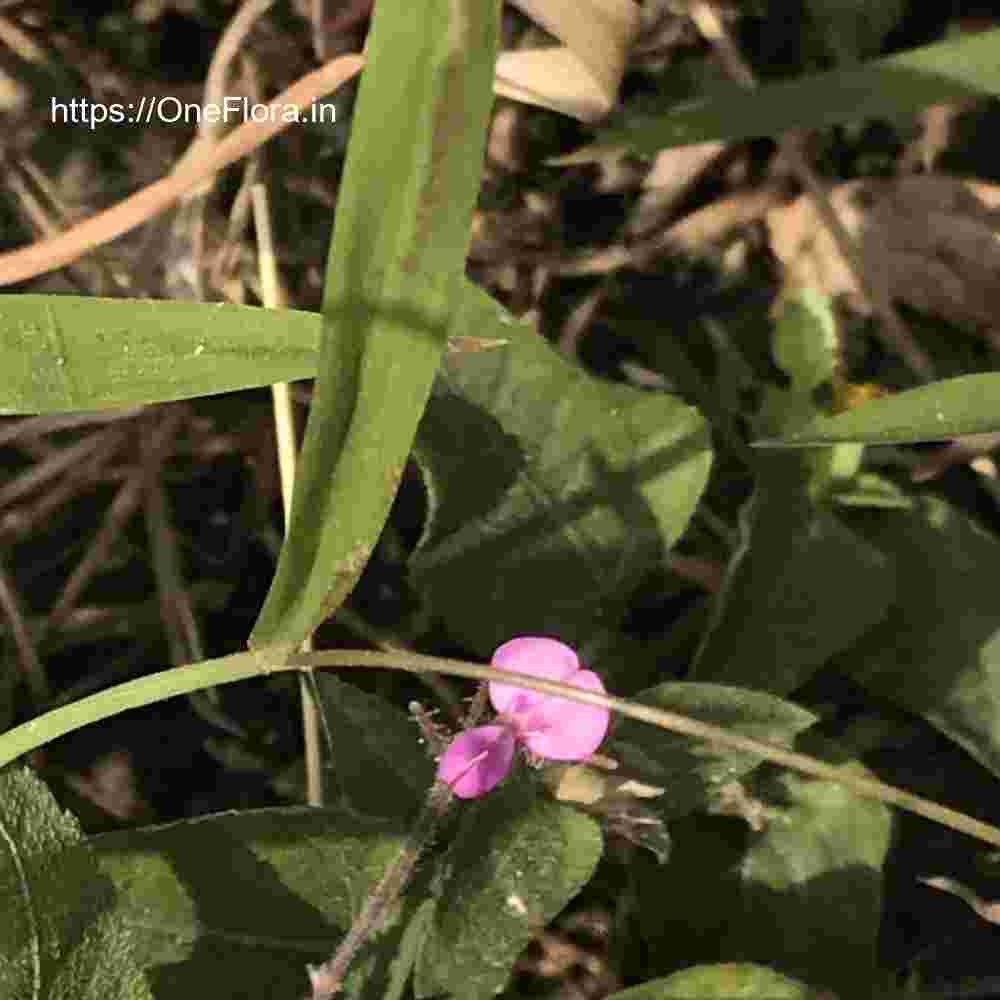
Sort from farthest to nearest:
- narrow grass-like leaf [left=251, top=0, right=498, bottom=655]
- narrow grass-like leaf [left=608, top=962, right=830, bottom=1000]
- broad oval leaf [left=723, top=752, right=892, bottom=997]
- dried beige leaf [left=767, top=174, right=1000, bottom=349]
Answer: dried beige leaf [left=767, top=174, right=1000, bottom=349] → broad oval leaf [left=723, top=752, right=892, bottom=997] → narrow grass-like leaf [left=608, top=962, right=830, bottom=1000] → narrow grass-like leaf [left=251, top=0, right=498, bottom=655]

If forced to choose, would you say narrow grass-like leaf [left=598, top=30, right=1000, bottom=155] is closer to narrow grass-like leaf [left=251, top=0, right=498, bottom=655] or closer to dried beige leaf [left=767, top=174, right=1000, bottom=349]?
dried beige leaf [left=767, top=174, right=1000, bottom=349]

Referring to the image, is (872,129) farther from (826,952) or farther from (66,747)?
(66,747)

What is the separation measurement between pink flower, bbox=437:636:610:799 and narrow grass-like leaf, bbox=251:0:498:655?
0.10 meters

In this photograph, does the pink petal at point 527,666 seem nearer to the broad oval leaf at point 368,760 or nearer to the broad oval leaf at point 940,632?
the broad oval leaf at point 368,760

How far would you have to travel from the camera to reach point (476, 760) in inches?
30.8

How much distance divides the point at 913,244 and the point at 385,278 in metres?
0.67

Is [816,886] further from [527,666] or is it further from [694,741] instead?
[527,666]

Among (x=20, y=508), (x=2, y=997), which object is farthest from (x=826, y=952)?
(x=20, y=508)

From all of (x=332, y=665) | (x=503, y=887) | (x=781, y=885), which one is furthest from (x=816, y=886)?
(x=332, y=665)

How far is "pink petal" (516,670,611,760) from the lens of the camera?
805 millimetres

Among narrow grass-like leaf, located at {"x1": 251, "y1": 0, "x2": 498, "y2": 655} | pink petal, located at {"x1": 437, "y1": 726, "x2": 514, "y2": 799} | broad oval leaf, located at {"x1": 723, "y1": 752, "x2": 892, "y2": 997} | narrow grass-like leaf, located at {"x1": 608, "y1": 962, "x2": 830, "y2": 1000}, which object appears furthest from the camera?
broad oval leaf, located at {"x1": 723, "y1": 752, "x2": 892, "y2": 997}

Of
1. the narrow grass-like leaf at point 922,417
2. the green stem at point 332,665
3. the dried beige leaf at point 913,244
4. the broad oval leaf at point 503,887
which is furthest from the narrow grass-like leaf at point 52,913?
the dried beige leaf at point 913,244

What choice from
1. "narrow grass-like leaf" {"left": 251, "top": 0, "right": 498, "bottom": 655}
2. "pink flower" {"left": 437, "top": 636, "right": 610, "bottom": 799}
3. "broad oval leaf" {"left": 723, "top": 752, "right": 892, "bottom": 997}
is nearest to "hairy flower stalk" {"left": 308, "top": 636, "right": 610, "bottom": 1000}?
"pink flower" {"left": 437, "top": 636, "right": 610, "bottom": 799}

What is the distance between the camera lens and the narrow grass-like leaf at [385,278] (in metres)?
0.67
